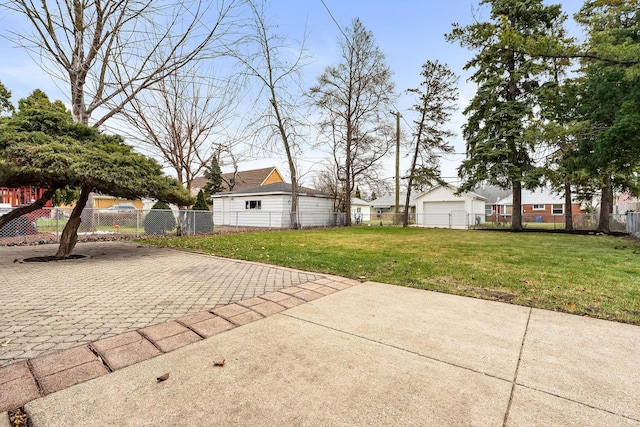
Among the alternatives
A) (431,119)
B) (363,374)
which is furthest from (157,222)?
(431,119)

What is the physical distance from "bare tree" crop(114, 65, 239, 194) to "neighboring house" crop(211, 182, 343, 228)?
5515mm

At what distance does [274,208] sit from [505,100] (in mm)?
15010

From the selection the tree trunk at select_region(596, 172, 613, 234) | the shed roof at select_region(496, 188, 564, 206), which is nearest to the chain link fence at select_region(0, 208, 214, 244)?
the tree trunk at select_region(596, 172, 613, 234)

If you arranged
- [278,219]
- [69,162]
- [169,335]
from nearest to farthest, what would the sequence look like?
1. [169,335]
2. [69,162]
3. [278,219]

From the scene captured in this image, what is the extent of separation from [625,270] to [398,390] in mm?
6222

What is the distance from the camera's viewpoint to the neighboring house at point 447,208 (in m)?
24.2

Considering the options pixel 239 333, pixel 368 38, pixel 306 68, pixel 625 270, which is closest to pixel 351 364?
pixel 239 333

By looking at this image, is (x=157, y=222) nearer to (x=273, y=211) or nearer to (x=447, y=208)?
(x=273, y=211)

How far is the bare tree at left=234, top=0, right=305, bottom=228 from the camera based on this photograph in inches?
557

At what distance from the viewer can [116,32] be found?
6.47 m

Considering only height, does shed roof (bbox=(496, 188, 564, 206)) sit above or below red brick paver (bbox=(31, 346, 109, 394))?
above

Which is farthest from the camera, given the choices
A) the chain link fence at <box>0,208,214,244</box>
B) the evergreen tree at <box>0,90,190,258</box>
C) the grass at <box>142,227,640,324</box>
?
the chain link fence at <box>0,208,214,244</box>

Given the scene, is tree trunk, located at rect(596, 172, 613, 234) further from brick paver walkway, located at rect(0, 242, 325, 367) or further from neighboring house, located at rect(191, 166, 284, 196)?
neighboring house, located at rect(191, 166, 284, 196)

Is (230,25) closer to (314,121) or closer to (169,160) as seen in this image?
(169,160)
